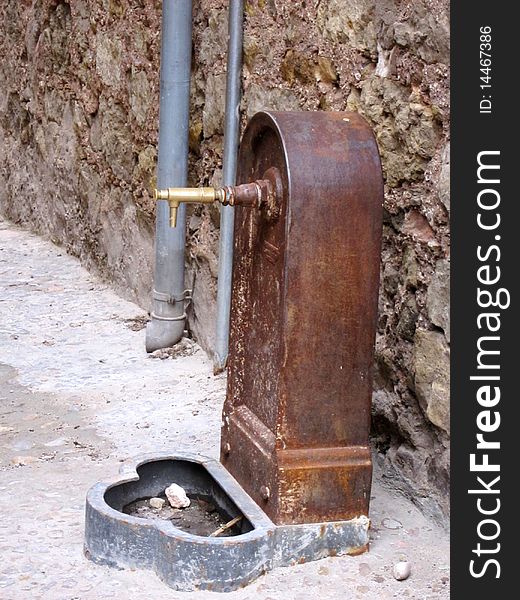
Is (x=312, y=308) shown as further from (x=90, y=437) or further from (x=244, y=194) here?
(x=90, y=437)

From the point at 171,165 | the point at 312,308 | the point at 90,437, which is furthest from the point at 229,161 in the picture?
the point at 312,308

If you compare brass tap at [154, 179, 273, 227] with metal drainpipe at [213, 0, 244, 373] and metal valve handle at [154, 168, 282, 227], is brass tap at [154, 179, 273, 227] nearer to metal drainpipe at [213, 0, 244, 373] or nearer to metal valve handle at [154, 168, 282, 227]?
metal valve handle at [154, 168, 282, 227]

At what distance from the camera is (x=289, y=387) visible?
262 cm

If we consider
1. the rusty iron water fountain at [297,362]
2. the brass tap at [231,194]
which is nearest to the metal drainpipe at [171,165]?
Result: the rusty iron water fountain at [297,362]

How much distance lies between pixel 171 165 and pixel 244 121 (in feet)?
1.63

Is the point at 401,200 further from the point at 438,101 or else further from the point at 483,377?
the point at 483,377

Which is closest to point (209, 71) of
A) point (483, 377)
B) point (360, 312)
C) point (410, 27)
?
point (410, 27)

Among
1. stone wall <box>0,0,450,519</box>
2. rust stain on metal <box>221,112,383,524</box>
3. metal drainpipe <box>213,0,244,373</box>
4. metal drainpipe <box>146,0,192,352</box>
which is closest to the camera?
rust stain on metal <box>221,112,383,524</box>

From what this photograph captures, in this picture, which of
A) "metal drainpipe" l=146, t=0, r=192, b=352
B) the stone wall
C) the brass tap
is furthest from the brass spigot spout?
"metal drainpipe" l=146, t=0, r=192, b=352

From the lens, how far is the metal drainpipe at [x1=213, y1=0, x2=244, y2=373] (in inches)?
147

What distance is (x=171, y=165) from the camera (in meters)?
4.18

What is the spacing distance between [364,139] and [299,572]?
40.5 inches

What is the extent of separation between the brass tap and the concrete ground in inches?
34.6

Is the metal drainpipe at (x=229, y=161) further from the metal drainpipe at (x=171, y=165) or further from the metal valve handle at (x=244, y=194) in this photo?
the metal valve handle at (x=244, y=194)
